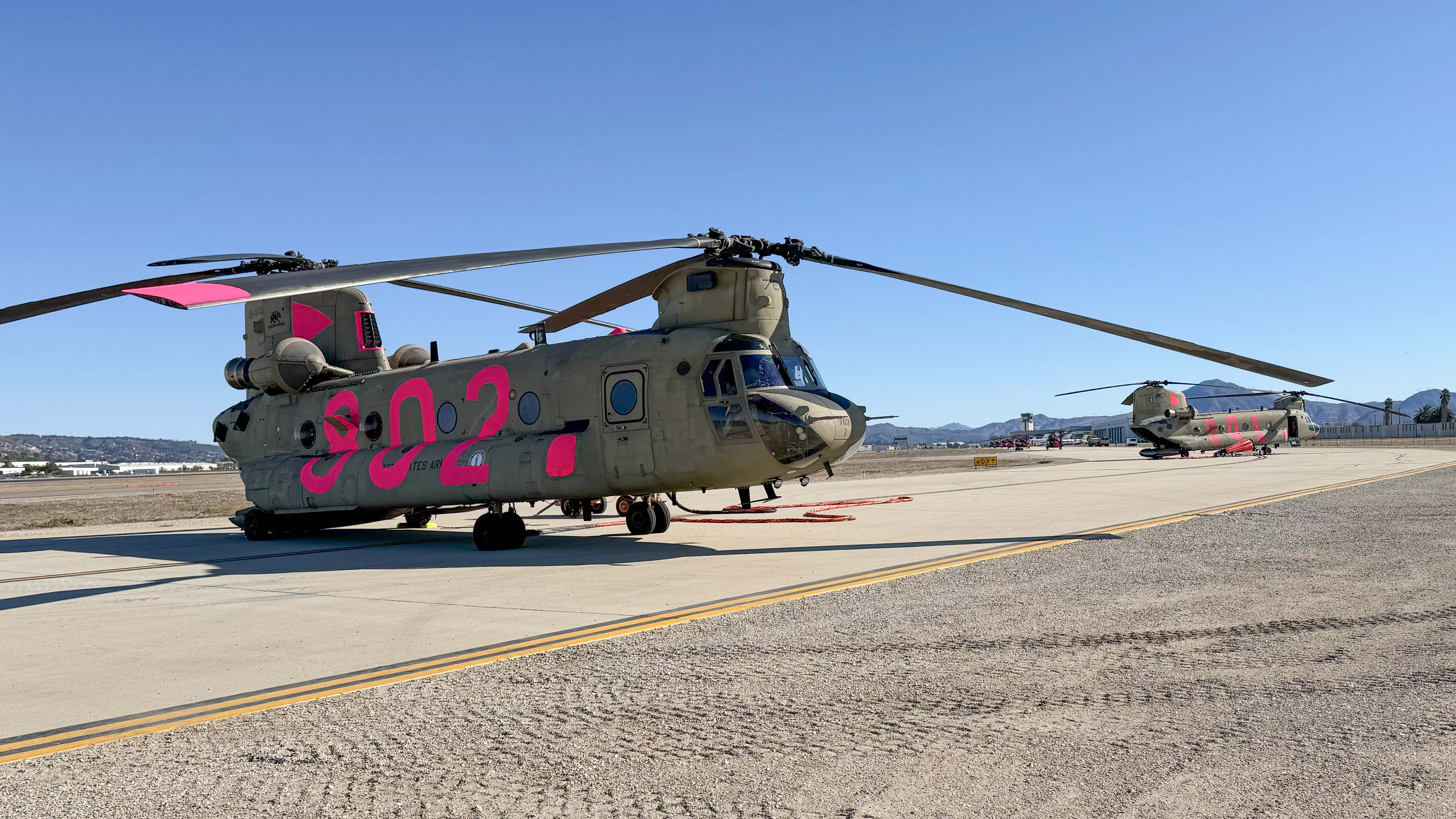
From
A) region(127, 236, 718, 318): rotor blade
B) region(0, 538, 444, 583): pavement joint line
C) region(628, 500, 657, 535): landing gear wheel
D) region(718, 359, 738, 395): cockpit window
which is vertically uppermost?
region(127, 236, 718, 318): rotor blade

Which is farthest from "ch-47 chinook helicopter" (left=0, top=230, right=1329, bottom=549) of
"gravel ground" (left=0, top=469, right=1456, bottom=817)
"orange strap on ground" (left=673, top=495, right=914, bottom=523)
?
"gravel ground" (left=0, top=469, right=1456, bottom=817)

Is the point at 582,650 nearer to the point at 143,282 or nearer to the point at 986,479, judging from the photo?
the point at 143,282

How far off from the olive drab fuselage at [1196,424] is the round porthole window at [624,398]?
46.8 m

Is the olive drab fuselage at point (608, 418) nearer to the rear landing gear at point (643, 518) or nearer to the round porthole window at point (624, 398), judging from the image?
the round porthole window at point (624, 398)

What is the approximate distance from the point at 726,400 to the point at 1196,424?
49.7 m

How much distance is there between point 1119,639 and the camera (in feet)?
23.0

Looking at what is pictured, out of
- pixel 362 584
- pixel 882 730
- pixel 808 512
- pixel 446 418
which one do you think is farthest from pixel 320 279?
pixel 808 512

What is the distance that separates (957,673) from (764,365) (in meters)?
8.72

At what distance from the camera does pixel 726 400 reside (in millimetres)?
14156

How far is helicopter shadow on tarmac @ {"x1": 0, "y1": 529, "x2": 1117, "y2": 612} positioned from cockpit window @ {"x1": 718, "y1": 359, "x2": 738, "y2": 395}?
242 centimetres

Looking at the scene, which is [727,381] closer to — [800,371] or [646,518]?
[800,371]

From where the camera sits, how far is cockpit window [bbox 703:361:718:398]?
14.3 meters

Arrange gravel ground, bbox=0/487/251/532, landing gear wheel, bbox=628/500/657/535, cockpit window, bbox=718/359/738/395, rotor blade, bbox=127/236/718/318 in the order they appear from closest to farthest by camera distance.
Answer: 1. rotor blade, bbox=127/236/718/318
2. cockpit window, bbox=718/359/738/395
3. landing gear wheel, bbox=628/500/657/535
4. gravel ground, bbox=0/487/251/532

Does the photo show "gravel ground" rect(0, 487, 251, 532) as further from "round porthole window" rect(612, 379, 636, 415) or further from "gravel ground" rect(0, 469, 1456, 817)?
"gravel ground" rect(0, 469, 1456, 817)
